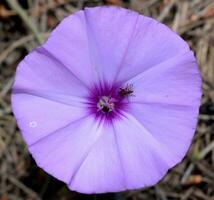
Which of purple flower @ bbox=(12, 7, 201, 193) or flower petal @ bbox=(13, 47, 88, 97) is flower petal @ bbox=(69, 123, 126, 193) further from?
flower petal @ bbox=(13, 47, 88, 97)

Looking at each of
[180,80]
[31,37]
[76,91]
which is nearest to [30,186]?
[31,37]

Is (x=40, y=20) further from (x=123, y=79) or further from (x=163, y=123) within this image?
(x=163, y=123)

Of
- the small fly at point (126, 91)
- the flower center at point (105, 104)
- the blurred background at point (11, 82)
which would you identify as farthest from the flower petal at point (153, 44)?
the blurred background at point (11, 82)

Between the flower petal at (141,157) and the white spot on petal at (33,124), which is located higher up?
the white spot on petal at (33,124)

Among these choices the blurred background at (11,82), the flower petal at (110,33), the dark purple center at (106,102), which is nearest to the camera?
the flower petal at (110,33)

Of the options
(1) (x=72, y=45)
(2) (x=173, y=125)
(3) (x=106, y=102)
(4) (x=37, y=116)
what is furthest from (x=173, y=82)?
(4) (x=37, y=116)

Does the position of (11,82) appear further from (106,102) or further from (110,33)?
(110,33)

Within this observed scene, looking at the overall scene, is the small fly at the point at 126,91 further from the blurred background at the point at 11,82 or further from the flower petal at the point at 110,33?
the blurred background at the point at 11,82
